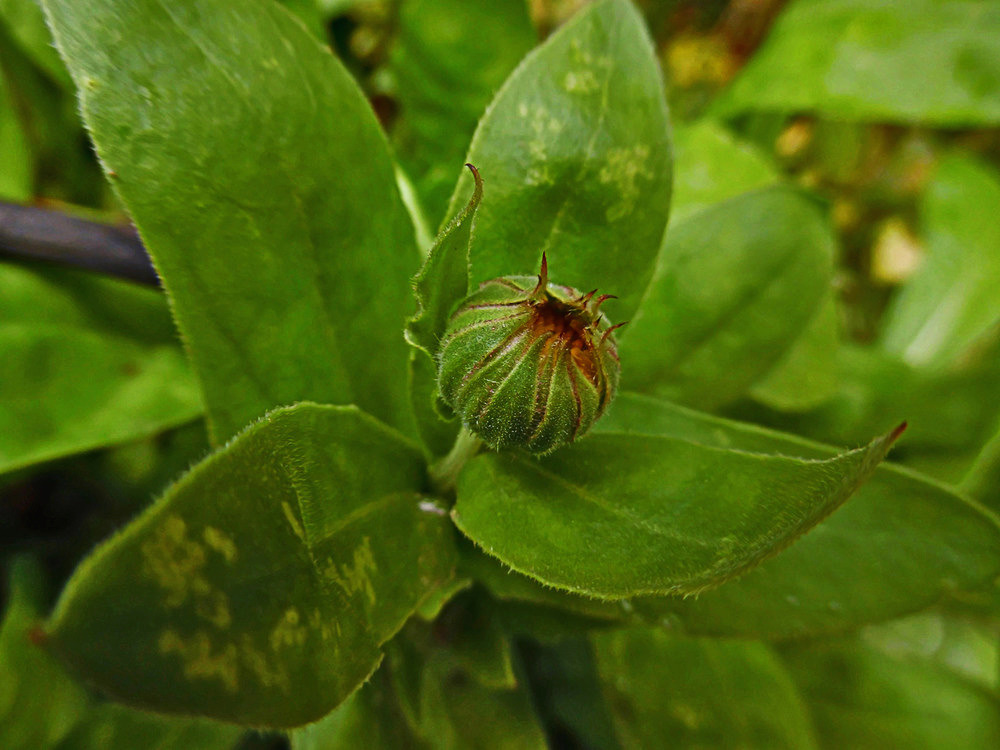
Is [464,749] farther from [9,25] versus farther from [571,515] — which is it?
[9,25]

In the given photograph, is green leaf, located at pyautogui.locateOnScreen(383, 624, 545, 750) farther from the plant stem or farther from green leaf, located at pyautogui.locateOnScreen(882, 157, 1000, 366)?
green leaf, located at pyautogui.locateOnScreen(882, 157, 1000, 366)

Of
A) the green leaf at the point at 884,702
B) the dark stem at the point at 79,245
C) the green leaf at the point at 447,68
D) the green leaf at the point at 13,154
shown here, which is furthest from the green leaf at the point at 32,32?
the green leaf at the point at 884,702

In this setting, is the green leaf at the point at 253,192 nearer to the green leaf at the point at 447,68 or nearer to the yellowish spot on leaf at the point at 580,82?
the yellowish spot on leaf at the point at 580,82

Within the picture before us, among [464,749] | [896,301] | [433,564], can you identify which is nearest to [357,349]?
[433,564]

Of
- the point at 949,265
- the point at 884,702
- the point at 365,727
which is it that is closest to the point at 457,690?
the point at 365,727

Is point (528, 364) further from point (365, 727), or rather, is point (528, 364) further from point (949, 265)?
point (949, 265)
